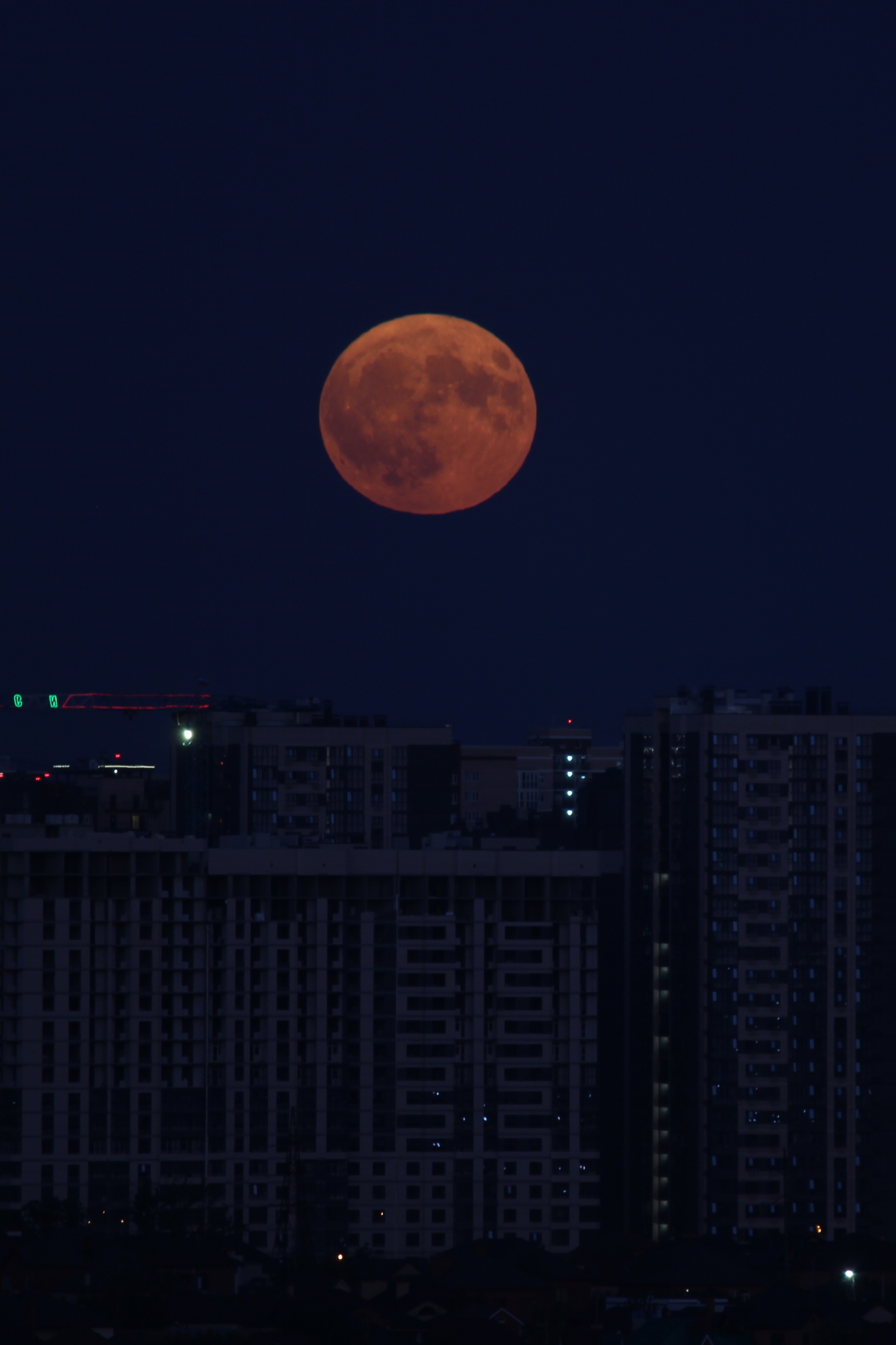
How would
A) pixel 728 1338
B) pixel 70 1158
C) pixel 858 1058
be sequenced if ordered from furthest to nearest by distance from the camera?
1. pixel 858 1058
2. pixel 70 1158
3. pixel 728 1338

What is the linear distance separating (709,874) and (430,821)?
21271 mm

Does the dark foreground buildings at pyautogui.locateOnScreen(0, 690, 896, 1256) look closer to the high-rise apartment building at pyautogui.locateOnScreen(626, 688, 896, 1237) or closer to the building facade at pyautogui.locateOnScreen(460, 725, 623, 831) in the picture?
the high-rise apartment building at pyautogui.locateOnScreen(626, 688, 896, 1237)

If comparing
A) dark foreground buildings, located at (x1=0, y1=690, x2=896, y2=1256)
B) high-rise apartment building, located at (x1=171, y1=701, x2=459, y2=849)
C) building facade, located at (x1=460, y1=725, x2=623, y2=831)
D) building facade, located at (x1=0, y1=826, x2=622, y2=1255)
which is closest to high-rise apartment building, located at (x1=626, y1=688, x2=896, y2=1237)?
dark foreground buildings, located at (x1=0, y1=690, x2=896, y2=1256)

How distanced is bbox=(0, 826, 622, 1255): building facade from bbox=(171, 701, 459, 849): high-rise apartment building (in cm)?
2111

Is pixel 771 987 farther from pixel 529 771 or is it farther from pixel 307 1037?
pixel 529 771

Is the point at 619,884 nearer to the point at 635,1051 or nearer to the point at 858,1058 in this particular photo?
the point at 635,1051

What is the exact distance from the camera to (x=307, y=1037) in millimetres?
57750

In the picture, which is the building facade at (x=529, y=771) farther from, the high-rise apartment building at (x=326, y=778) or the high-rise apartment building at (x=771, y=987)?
the high-rise apartment building at (x=771, y=987)

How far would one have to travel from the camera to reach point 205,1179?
56.5 meters

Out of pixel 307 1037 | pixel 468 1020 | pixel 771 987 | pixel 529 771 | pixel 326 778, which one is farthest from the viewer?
pixel 529 771

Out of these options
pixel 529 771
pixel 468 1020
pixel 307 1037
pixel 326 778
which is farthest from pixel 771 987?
pixel 529 771

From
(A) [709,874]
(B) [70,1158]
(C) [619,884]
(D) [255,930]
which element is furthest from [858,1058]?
(B) [70,1158]

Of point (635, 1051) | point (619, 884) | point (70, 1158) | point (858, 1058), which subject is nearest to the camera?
point (70, 1158)

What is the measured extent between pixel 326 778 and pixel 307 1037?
78.2 ft
